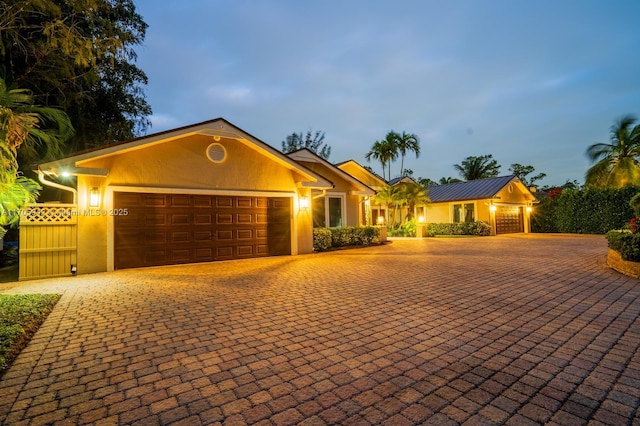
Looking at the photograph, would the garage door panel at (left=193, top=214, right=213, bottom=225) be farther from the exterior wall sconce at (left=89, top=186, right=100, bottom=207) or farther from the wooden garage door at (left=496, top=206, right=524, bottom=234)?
the wooden garage door at (left=496, top=206, right=524, bottom=234)

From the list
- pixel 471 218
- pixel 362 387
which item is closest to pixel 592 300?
pixel 362 387

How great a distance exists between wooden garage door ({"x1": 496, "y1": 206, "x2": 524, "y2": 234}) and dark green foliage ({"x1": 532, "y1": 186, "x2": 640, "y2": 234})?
4.47ft

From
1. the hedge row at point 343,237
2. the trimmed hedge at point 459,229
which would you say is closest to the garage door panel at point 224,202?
the hedge row at point 343,237

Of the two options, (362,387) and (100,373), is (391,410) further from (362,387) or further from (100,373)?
(100,373)

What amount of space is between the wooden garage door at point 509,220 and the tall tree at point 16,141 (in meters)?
25.4

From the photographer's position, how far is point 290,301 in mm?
5090

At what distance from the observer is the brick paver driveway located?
6.95 feet

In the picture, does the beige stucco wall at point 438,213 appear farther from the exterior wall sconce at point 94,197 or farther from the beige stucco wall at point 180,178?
the exterior wall sconce at point 94,197

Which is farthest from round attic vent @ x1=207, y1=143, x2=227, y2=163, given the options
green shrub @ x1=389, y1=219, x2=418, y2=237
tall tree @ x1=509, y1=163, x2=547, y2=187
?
tall tree @ x1=509, y1=163, x2=547, y2=187

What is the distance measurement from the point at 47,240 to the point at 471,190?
25.2 meters

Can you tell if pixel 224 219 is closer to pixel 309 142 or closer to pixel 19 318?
pixel 19 318

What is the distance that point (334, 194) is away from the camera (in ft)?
49.1

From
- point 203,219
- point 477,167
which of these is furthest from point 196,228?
point 477,167

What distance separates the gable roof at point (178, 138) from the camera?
7.56m
